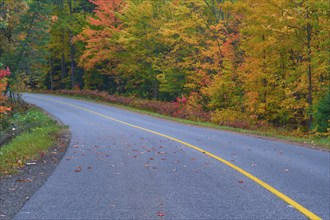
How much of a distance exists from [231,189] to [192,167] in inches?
82.2

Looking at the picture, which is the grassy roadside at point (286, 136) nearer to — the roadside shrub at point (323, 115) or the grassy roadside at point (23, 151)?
the roadside shrub at point (323, 115)

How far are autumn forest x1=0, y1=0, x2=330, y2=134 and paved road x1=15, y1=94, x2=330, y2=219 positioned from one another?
348 centimetres

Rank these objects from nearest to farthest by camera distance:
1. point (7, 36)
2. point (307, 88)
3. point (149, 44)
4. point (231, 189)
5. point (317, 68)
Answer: point (231, 189) → point (317, 68) → point (307, 88) → point (7, 36) → point (149, 44)

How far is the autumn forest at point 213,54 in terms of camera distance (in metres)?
19.8

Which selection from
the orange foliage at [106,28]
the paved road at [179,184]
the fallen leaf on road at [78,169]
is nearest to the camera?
the paved road at [179,184]

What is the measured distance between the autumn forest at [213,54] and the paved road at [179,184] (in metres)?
3.48

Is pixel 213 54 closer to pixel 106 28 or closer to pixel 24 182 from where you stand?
pixel 106 28

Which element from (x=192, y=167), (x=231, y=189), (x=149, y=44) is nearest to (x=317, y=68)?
(x=192, y=167)

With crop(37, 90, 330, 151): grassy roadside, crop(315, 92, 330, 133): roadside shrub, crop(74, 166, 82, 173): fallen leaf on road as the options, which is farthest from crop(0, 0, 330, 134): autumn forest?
crop(74, 166, 82, 173): fallen leaf on road

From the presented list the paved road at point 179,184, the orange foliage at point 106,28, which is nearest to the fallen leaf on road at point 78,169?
the paved road at point 179,184

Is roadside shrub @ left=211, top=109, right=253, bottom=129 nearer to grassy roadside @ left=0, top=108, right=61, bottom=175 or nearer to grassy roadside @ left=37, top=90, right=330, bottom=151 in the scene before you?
grassy roadside @ left=37, top=90, right=330, bottom=151

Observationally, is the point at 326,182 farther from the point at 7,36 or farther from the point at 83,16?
the point at 83,16

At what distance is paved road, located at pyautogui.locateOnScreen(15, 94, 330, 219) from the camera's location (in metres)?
5.30

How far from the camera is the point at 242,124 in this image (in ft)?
69.5
